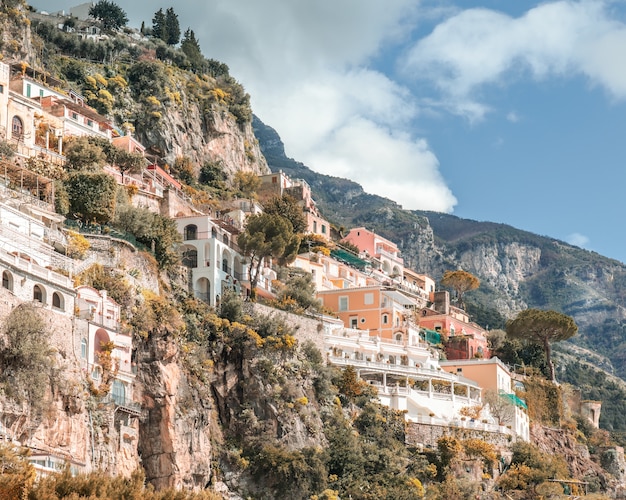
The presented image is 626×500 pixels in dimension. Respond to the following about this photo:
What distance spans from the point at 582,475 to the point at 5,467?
56.9 metres

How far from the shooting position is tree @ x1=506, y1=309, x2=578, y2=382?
91562 millimetres

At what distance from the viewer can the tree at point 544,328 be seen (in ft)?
300

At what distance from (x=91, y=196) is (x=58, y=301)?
42.3ft

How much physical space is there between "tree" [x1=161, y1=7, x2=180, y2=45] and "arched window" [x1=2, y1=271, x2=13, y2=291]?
2899 inches

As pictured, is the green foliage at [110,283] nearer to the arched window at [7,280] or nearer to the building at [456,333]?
the arched window at [7,280]

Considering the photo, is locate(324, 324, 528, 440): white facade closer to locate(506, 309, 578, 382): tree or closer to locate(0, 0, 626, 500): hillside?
locate(0, 0, 626, 500): hillside

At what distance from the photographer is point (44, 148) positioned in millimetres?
67125

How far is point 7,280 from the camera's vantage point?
1795 inches

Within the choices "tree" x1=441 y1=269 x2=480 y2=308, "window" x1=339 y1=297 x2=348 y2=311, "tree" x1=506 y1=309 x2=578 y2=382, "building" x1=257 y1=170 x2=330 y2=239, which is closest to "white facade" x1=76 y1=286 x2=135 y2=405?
"window" x1=339 y1=297 x2=348 y2=311

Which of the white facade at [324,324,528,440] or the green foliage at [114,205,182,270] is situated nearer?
the green foliage at [114,205,182,270]

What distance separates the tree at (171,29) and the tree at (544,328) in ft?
157

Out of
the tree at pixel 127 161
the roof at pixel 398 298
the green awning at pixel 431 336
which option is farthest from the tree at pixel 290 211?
the tree at pixel 127 161

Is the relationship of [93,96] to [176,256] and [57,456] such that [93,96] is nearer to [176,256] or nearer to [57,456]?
[176,256]

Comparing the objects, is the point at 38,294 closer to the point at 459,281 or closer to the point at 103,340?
the point at 103,340
